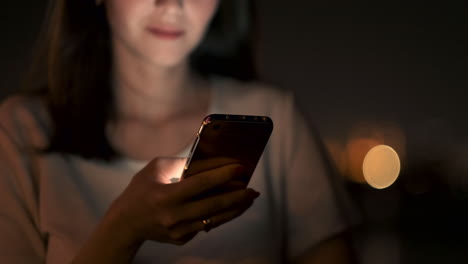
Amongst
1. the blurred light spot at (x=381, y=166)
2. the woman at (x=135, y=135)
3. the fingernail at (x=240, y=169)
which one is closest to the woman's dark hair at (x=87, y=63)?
the woman at (x=135, y=135)

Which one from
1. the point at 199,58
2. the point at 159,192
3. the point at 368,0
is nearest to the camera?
the point at 159,192

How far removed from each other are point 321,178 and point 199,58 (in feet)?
0.94

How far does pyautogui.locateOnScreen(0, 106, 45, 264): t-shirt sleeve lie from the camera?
709 millimetres

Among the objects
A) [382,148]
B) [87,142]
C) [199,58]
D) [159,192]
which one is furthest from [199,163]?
[382,148]

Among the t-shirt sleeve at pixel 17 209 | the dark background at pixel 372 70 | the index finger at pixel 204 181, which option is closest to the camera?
the index finger at pixel 204 181

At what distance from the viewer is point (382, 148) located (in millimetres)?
1287

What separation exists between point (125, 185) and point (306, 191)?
26 cm

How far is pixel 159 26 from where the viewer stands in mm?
740

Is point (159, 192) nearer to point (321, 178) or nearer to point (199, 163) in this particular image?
point (199, 163)

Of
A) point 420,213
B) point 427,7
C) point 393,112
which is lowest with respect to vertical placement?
point 420,213

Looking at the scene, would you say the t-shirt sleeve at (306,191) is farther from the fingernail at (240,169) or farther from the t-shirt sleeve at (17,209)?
the t-shirt sleeve at (17,209)

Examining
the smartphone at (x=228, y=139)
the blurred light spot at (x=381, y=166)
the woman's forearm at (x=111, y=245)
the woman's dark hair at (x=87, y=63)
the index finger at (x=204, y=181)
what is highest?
the woman's dark hair at (x=87, y=63)

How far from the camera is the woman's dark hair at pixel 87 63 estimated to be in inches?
31.4

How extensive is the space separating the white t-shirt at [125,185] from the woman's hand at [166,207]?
0.46 ft
